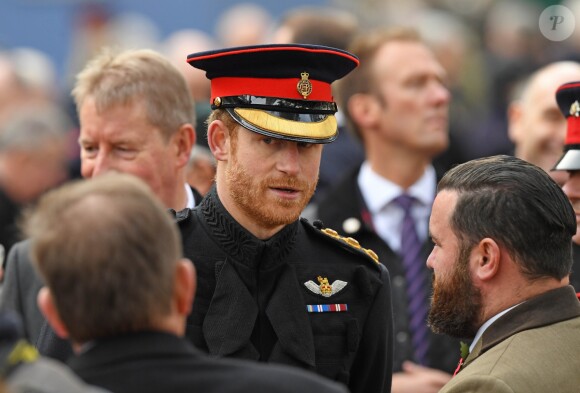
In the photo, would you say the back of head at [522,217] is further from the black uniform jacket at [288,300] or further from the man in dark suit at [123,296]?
the man in dark suit at [123,296]

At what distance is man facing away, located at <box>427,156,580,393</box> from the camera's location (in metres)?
3.70

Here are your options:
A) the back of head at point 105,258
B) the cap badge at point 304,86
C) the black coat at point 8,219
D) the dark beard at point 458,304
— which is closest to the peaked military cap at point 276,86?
the cap badge at point 304,86

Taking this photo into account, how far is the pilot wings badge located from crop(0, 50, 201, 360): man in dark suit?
3.68 ft

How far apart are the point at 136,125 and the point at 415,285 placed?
1706 mm

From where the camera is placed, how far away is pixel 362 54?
6.67 meters

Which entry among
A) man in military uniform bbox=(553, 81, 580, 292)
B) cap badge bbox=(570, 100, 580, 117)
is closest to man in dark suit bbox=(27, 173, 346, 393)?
man in military uniform bbox=(553, 81, 580, 292)

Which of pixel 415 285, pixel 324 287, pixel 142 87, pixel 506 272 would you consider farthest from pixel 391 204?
pixel 506 272

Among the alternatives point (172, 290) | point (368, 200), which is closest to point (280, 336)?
point (172, 290)

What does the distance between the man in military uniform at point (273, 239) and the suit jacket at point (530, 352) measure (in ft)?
1.67

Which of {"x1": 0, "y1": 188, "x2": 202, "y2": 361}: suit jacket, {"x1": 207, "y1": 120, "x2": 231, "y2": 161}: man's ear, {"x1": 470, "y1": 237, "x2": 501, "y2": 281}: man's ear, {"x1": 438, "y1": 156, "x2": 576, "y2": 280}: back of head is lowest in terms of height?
{"x1": 0, "y1": 188, "x2": 202, "y2": 361}: suit jacket

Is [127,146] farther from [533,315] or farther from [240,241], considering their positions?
[533,315]

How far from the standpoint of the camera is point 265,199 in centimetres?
402

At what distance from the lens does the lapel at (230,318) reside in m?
3.92

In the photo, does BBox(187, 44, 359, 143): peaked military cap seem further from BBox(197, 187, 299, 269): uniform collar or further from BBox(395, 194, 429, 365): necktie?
BBox(395, 194, 429, 365): necktie
